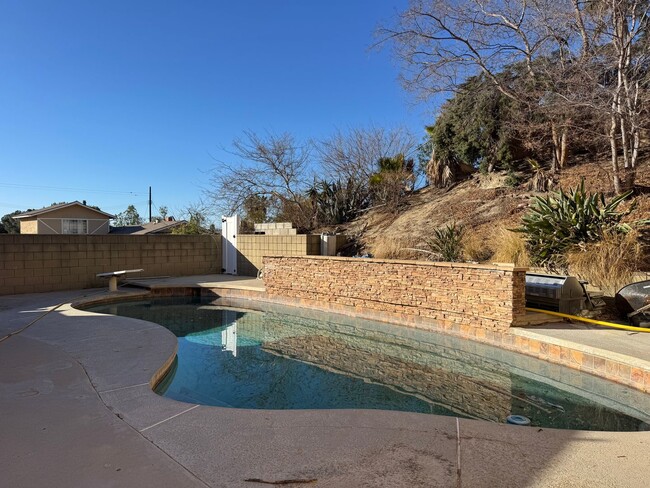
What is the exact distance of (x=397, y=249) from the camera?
1246 cm

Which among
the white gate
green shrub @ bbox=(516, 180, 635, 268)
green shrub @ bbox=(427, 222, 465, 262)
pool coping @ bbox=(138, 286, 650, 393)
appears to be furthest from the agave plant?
the white gate

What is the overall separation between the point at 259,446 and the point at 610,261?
750 centimetres

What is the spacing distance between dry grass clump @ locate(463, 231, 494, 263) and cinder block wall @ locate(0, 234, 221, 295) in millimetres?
8893

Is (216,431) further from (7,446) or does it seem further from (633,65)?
(633,65)

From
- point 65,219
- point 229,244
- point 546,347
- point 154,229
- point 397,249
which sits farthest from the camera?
point 154,229

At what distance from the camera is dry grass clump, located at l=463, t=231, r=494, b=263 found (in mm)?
10675

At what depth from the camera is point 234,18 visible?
1219cm

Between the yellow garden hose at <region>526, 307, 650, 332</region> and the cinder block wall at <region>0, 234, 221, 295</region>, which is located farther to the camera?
the cinder block wall at <region>0, 234, 221, 295</region>

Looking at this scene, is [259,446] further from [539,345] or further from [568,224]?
[568,224]

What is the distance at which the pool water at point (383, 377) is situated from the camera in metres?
4.51

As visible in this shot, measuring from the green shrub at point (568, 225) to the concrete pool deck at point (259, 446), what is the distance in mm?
5943

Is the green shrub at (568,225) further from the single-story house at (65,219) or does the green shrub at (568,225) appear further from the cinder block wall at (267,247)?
the single-story house at (65,219)

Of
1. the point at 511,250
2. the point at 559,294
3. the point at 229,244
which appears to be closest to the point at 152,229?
the point at 229,244

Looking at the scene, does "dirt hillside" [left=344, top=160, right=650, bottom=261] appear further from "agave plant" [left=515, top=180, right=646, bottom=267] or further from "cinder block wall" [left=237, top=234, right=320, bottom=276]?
"cinder block wall" [left=237, top=234, right=320, bottom=276]
